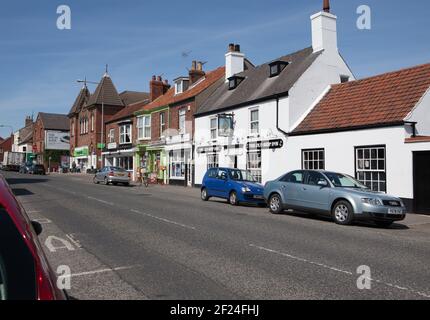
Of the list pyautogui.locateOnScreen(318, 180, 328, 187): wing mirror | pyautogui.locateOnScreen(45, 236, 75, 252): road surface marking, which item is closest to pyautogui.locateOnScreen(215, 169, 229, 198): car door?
pyautogui.locateOnScreen(318, 180, 328, 187): wing mirror

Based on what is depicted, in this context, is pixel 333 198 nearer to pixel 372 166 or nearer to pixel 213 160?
pixel 372 166

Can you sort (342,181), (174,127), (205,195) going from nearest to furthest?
(342,181) → (205,195) → (174,127)

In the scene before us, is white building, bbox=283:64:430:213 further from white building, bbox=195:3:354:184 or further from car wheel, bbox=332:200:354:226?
car wheel, bbox=332:200:354:226

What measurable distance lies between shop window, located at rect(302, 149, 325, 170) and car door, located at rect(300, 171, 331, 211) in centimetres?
585

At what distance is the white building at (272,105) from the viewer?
872 inches

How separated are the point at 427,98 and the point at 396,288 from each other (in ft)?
43.9

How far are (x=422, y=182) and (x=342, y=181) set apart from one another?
153 inches

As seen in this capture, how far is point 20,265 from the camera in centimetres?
221

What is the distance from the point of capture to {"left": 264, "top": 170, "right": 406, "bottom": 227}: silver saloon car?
11898mm

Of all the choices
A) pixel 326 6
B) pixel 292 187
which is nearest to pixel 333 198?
pixel 292 187

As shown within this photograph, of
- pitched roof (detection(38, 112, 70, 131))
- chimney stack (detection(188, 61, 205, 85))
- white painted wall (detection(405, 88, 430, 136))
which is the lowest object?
white painted wall (detection(405, 88, 430, 136))

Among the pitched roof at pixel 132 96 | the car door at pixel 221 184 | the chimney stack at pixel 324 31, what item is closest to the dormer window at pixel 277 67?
the chimney stack at pixel 324 31

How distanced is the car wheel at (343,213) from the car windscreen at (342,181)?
2.48ft
